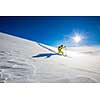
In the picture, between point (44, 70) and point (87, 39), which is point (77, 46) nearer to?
point (87, 39)

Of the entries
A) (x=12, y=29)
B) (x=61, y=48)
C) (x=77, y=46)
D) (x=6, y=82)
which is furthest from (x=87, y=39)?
(x=6, y=82)
